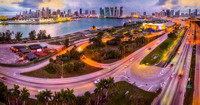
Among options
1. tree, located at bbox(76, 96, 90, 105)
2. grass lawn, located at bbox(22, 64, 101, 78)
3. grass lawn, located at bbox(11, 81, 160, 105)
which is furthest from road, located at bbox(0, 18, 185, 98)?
tree, located at bbox(76, 96, 90, 105)

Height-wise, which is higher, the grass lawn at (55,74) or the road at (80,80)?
the grass lawn at (55,74)

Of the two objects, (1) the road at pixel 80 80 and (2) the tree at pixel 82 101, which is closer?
(2) the tree at pixel 82 101

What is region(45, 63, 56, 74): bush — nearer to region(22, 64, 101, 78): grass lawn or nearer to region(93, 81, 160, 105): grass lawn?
region(22, 64, 101, 78): grass lawn

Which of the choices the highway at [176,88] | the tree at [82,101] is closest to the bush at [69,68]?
the tree at [82,101]

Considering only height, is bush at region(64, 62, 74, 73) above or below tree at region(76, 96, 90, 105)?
above

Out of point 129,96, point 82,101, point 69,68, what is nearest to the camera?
point 82,101

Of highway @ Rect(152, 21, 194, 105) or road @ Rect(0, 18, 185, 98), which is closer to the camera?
highway @ Rect(152, 21, 194, 105)

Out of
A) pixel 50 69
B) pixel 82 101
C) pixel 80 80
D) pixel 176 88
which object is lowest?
pixel 176 88

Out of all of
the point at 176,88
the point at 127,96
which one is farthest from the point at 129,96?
the point at 176,88

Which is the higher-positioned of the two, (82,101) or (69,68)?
(69,68)

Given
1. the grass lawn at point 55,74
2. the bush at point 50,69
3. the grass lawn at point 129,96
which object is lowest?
the grass lawn at point 129,96

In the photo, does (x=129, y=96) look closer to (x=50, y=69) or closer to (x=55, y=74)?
(x=55, y=74)

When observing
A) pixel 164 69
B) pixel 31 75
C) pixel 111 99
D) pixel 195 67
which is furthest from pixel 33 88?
pixel 195 67

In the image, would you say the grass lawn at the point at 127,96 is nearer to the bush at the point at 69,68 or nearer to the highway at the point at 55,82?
the highway at the point at 55,82
